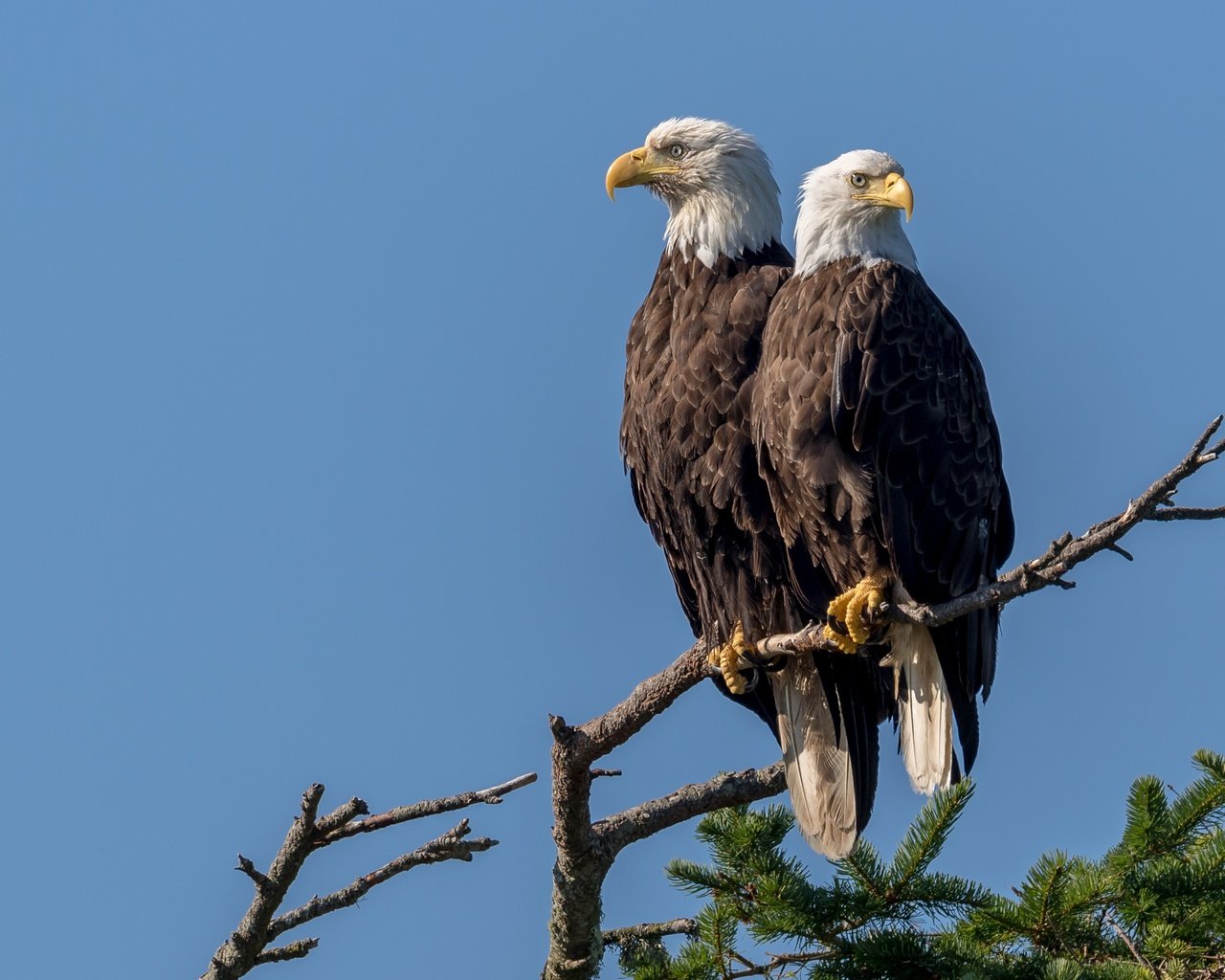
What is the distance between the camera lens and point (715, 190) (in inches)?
246

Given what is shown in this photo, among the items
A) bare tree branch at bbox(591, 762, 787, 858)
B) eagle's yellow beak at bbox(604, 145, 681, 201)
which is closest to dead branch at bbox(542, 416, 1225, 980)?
bare tree branch at bbox(591, 762, 787, 858)

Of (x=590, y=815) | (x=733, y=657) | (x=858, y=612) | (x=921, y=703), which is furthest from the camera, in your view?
(x=733, y=657)

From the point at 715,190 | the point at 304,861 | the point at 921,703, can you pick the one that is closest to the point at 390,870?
the point at 304,861

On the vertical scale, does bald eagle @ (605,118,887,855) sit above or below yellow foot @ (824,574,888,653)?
above

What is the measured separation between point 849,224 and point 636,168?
108 cm

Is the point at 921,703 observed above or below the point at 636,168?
below

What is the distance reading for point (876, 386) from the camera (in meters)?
5.26

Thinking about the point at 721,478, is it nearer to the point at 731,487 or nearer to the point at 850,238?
the point at 731,487

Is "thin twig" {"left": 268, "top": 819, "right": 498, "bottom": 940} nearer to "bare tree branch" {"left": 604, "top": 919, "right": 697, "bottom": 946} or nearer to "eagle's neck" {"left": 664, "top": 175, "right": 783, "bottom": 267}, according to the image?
"bare tree branch" {"left": 604, "top": 919, "right": 697, "bottom": 946}

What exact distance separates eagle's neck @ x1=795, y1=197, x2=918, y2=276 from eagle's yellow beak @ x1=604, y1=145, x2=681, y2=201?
883 mm

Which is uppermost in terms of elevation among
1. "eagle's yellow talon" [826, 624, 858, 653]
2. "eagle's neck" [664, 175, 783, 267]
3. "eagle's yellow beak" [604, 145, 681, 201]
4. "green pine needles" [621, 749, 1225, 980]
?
"eagle's yellow beak" [604, 145, 681, 201]

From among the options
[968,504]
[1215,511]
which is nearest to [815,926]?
[968,504]

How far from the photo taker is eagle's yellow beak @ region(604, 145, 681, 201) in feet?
20.8

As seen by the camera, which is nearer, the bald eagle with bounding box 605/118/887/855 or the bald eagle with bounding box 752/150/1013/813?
the bald eagle with bounding box 752/150/1013/813
